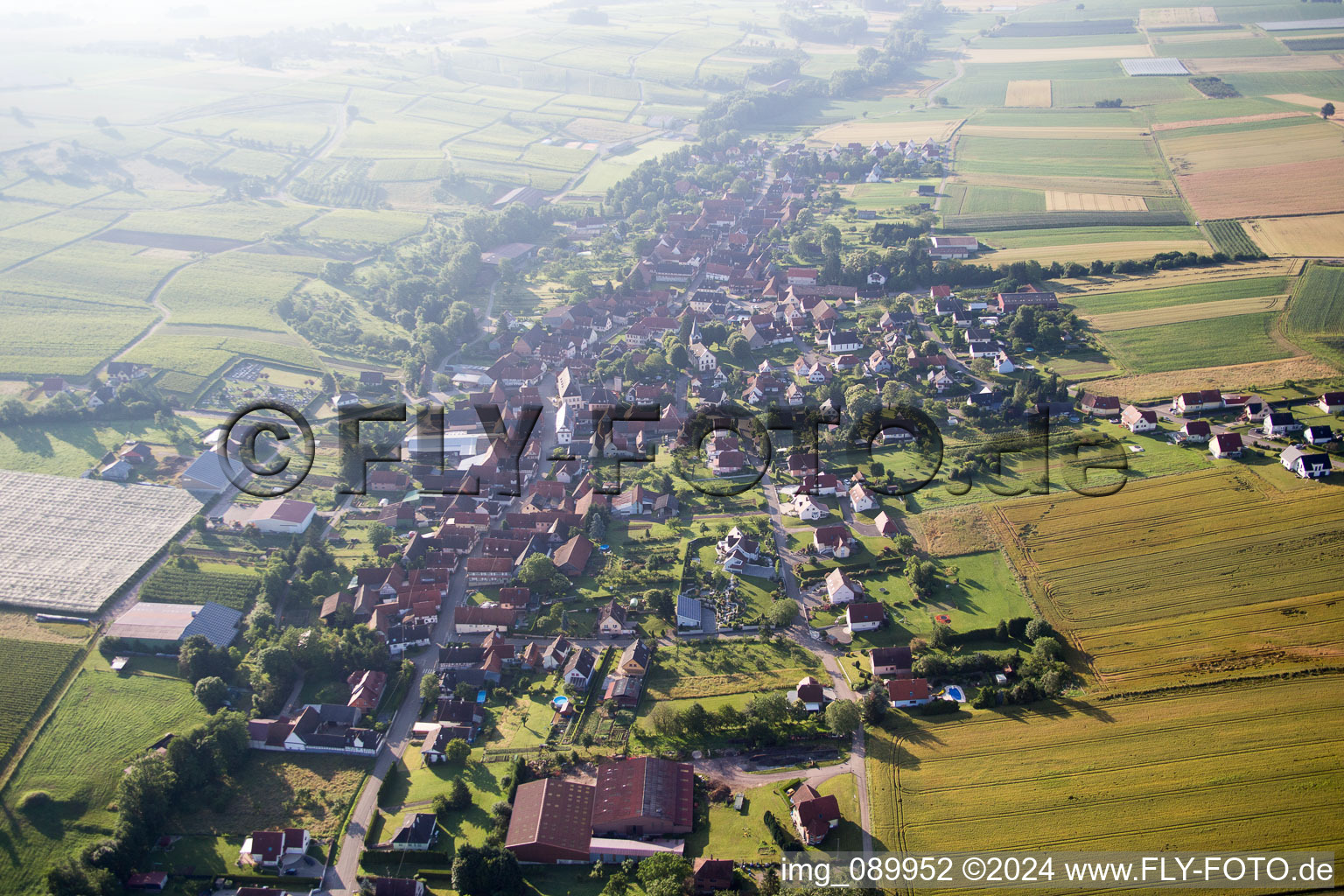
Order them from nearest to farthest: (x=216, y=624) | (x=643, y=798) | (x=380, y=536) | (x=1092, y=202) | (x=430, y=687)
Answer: (x=643, y=798)
(x=430, y=687)
(x=216, y=624)
(x=380, y=536)
(x=1092, y=202)

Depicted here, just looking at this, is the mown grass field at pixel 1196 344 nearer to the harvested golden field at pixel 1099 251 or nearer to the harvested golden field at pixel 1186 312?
the harvested golden field at pixel 1186 312

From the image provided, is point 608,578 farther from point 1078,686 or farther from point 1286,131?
point 1286,131

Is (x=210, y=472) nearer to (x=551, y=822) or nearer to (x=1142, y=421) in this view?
(x=551, y=822)

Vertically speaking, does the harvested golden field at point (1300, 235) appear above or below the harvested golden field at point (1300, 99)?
below

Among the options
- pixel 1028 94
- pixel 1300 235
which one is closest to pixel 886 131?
pixel 1028 94

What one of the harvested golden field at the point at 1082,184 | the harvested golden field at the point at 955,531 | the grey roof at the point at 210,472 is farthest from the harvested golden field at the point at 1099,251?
the grey roof at the point at 210,472

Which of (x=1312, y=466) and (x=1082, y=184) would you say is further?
(x=1082, y=184)
